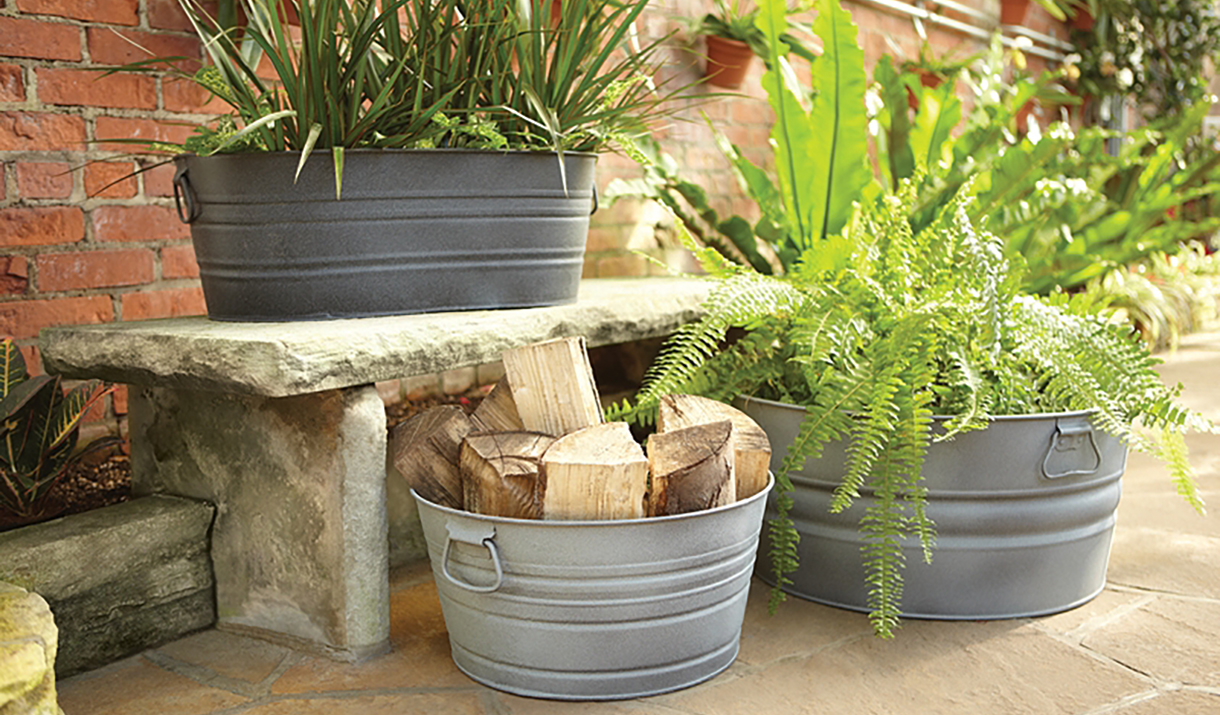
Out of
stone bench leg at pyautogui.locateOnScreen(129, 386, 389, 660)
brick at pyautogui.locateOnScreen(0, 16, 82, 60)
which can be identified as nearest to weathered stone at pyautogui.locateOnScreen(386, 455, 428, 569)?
stone bench leg at pyautogui.locateOnScreen(129, 386, 389, 660)

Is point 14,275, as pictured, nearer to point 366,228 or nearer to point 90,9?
point 90,9

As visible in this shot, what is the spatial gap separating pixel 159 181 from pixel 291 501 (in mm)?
801

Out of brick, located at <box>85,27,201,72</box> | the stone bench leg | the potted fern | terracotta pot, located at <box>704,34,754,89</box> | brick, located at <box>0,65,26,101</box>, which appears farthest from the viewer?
terracotta pot, located at <box>704,34,754,89</box>

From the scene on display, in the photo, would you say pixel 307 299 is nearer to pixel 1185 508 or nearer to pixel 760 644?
pixel 760 644

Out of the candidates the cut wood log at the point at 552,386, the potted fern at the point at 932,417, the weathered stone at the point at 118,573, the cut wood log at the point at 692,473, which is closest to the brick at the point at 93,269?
the weathered stone at the point at 118,573

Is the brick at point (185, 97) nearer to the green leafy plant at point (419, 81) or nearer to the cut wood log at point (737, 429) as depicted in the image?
the green leafy plant at point (419, 81)

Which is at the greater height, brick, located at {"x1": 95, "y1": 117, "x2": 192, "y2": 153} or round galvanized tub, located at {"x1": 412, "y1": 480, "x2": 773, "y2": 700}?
A: brick, located at {"x1": 95, "y1": 117, "x2": 192, "y2": 153}

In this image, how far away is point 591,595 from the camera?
144 cm

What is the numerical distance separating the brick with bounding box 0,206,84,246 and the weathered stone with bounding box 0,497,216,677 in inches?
20.4

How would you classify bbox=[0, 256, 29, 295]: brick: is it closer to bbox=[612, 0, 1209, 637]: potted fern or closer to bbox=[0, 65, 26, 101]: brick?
bbox=[0, 65, 26, 101]: brick

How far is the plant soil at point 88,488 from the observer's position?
5.56ft

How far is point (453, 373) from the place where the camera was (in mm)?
2602

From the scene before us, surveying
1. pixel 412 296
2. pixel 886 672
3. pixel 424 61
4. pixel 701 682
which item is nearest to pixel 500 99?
pixel 424 61

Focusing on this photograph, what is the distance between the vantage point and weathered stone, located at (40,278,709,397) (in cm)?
142
